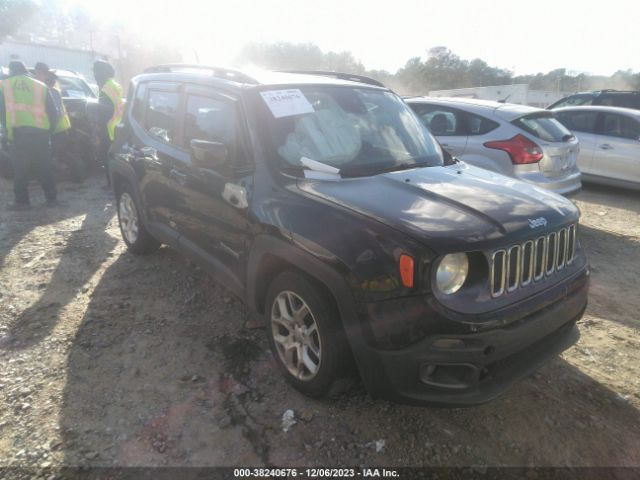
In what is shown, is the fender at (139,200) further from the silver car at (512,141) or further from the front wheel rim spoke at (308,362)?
the silver car at (512,141)

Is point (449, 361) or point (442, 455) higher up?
A: point (449, 361)

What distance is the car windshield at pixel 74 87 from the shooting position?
9.77 meters

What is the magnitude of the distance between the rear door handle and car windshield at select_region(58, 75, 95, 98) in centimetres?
752

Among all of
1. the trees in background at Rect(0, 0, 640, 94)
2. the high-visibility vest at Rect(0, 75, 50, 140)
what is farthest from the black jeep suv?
the trees in background at Rect(0, 0, 640, 94)

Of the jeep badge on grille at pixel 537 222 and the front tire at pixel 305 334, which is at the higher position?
the jeep badge on grille at pixel 537 222

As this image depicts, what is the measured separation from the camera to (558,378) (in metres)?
2.97

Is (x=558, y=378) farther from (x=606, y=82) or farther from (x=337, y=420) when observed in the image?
(x=606, y=82)

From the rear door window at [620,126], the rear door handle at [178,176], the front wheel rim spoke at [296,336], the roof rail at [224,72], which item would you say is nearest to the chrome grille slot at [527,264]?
the front wheel rim spoke at [296,336]

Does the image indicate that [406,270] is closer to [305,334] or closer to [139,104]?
[305,334]

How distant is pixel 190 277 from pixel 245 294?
1.57 metres

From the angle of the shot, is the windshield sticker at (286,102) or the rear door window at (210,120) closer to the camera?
the windshield sticker at (286,102)

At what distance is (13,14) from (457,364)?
42.3 m

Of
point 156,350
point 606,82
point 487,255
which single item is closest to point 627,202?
point 487,255

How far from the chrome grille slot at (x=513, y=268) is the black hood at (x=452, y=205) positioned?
0.06 meters
